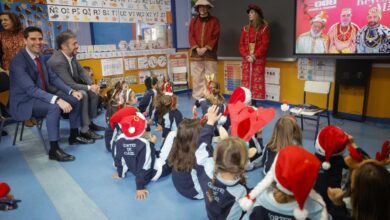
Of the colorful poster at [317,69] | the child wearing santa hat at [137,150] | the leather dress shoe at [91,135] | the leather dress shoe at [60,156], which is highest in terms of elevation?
the colorful poster at [317,69]

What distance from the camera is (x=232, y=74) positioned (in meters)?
5.38

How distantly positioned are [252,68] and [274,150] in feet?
8.86

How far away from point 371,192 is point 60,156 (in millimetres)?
2723

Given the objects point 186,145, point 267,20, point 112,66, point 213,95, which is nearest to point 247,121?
point 186,145

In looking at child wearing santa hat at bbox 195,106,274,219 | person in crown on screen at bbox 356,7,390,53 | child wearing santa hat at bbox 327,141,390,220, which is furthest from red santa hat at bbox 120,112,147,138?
person in crown on screen at bbox 356,7,390,53

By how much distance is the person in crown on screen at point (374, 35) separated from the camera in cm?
327

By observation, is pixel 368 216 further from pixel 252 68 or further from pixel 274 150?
pixel 252 68

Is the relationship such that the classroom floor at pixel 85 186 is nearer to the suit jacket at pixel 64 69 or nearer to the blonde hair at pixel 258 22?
the suit jacket at pixel 64 69

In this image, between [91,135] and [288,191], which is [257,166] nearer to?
[288,191]

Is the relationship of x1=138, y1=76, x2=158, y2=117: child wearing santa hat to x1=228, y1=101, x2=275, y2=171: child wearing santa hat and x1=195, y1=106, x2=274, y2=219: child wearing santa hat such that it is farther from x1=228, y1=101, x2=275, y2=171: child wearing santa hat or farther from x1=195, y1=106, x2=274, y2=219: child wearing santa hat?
x1=195, y1=106, x2=274, y2=219: child wearing santa hat

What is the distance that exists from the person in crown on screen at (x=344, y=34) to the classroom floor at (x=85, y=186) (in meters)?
1.10

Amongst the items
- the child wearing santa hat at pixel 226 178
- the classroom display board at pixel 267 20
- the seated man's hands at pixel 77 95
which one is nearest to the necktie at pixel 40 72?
the seated man's hands at pixel 77 95

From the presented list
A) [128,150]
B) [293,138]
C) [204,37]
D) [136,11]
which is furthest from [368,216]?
[136,11]

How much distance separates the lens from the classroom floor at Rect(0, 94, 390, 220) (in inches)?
76.7
